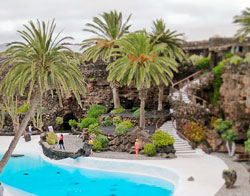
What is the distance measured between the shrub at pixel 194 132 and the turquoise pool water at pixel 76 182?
6.96 metres

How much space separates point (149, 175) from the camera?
80.2 feet

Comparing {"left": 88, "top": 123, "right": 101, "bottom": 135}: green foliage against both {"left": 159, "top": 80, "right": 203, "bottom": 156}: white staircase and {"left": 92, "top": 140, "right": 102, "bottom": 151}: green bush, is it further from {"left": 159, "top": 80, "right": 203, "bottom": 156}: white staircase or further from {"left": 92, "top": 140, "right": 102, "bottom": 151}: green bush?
{"left": 159, "top": 80, "right": 203, "bottom": 156}: white staircase

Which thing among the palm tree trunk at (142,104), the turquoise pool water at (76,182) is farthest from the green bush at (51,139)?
the palm tree trunk at (142,104)

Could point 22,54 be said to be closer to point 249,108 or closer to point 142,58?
point 142,58

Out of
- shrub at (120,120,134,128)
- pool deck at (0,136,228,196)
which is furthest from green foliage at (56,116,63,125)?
pool deck at (0,136,228,196)

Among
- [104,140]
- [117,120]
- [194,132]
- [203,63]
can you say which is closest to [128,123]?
[117,120]

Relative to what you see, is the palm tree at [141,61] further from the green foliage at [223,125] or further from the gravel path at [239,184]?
the gravel path at [239,184]

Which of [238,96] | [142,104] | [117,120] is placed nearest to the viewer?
[238,96]

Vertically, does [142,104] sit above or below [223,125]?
above

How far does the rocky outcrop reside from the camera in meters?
25.4

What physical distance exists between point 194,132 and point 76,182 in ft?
36.7

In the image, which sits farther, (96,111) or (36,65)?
(96,111)

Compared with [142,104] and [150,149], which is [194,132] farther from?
[142,104]

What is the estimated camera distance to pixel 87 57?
3678cm
